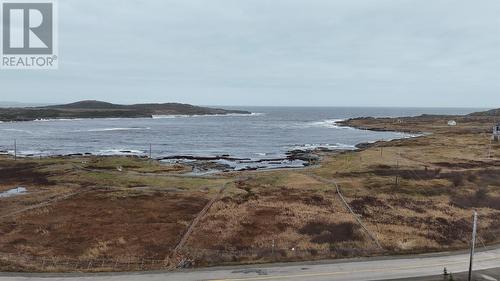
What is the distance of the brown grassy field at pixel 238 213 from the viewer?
3719 centimetres

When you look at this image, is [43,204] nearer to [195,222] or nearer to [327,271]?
[195,222]

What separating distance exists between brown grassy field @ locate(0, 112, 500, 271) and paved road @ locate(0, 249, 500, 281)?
1856 mm

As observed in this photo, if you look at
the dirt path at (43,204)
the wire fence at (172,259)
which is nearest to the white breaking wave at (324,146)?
the dirt path at (43,204)

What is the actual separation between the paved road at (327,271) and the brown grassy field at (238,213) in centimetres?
186

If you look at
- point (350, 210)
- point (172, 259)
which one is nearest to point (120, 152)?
point (350, 210)

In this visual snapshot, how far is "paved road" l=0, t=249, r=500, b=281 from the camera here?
102 ft

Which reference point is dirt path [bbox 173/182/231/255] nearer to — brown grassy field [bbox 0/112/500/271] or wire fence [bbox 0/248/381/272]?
brown grassy field [bbox 0/112/500/271]

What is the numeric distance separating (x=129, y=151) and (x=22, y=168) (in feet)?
122

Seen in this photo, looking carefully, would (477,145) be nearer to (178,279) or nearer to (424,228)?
(424,228)

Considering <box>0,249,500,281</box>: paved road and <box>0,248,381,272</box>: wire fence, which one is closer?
<box>0,249,500,281</box>: paved road

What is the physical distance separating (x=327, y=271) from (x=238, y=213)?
17.4 metres

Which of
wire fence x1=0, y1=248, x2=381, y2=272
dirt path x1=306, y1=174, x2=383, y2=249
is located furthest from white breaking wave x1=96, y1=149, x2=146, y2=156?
wire fence x1=0, y1=248, x2=381, y2=272

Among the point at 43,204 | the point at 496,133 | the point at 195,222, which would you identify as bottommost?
the point at 195,222

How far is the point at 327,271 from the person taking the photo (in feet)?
107
